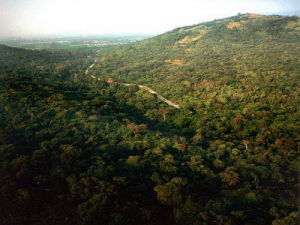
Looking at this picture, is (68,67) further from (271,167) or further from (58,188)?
(271,167)

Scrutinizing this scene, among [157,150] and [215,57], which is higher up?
[215,57]

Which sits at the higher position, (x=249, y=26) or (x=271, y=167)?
(x=249, y=26)

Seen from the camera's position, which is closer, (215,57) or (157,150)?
(157,150)

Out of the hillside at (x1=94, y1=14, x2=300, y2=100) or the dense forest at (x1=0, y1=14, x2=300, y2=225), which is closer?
the dense forest at (x1=0, y1=14, x2=300, y2=225)

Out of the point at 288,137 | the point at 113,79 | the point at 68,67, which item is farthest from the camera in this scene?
the point at 68,67

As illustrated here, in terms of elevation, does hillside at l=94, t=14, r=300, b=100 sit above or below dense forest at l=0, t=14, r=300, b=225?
above

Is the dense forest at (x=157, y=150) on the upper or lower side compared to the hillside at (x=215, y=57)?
lower

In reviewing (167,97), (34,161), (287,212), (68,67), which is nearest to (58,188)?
(34,161)

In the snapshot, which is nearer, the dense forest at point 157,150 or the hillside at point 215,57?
the dense forest at point 157,150
